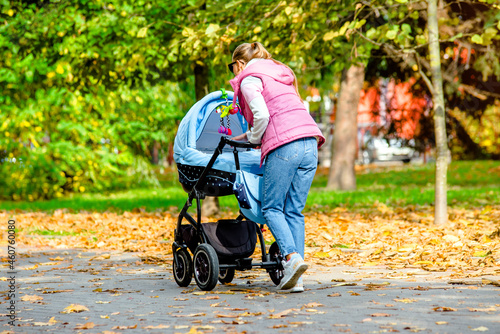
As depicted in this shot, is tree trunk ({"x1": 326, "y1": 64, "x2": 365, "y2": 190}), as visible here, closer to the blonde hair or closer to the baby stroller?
the baby stroller

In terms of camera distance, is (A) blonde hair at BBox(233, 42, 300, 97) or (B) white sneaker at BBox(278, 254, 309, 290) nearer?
(B) white sneaker at BBox(278, 254, 309, 290)

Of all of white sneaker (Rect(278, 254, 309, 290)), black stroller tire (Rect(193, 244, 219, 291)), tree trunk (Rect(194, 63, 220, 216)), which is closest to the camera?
white sneaker (Rect(278, 254, 309, 290))

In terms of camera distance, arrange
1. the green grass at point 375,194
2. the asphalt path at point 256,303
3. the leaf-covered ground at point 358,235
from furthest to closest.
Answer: the green grass at point 375,194
the leaf-covered ground at point 358,235
the asphalt path at point 256,303

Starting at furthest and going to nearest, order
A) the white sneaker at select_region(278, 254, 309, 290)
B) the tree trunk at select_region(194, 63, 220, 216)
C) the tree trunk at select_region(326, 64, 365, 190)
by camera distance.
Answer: the tree trunk at select_region(326, 64, 365, 190)
the tree trunk at select_region(194, 63, 220, 216)
the white sneaker at select_region(278, 254, 309, 290)

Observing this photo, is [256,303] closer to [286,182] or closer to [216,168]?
[286,182]

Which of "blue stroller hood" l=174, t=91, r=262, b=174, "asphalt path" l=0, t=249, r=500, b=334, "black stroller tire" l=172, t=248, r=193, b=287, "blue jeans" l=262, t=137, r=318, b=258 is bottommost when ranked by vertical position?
"asphalt path" l=0, t=249, r=500, b=334

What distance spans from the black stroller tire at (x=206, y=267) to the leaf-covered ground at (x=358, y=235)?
1.79 metres

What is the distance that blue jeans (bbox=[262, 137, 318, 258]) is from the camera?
16.8ft

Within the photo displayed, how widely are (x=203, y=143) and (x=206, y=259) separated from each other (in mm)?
1313

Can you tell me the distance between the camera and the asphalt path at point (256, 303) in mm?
3990

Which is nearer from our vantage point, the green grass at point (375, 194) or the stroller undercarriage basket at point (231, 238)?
the stroller undercarriage basket at point (231, 238)

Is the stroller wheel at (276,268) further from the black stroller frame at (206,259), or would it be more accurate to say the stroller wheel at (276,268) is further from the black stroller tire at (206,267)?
the black stroller tire at (206,267)

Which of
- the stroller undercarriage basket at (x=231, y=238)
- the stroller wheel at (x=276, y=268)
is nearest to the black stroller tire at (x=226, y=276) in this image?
the stroller undercarriage basket at (x=231, y=238)

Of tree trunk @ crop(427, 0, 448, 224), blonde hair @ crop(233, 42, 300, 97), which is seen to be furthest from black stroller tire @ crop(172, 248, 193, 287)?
tree trunk @ crop(427, 0, 448, 224)
